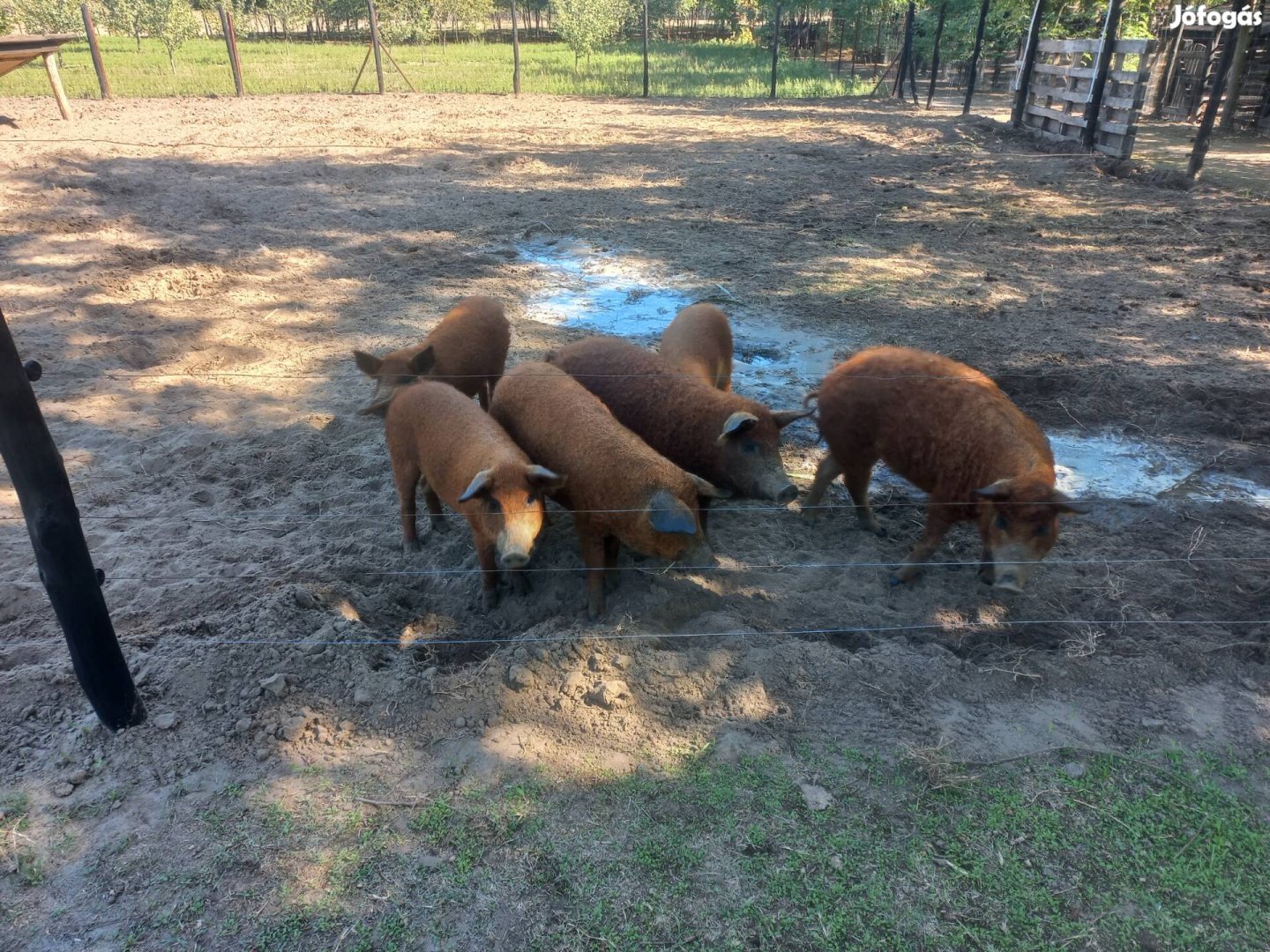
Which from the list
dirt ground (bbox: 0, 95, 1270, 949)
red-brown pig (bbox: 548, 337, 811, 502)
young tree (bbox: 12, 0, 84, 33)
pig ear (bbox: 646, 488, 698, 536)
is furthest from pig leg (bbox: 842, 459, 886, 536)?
young tree (bbox: 12, 0, 84, 33)

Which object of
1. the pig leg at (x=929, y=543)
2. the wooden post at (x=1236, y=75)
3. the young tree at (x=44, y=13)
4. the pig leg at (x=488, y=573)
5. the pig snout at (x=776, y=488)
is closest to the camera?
the pig leg at (x=488, y=573)

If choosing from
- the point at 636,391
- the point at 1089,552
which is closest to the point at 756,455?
the point at 636,391

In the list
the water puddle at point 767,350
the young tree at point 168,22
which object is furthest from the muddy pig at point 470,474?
the young tree at point 168,22

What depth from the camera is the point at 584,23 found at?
3969cm

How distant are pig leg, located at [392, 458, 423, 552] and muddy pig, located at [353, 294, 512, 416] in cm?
67

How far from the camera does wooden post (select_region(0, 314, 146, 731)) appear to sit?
2887 millimetres

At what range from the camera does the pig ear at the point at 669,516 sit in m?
4.14

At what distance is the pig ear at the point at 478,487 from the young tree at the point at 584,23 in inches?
1562

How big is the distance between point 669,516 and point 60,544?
9.04ft

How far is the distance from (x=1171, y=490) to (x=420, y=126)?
21395mm

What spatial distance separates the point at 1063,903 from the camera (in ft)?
9.10

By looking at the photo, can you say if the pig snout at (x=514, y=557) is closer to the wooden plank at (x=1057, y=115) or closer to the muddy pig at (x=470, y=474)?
the muddy pig at (x=470, y=474)

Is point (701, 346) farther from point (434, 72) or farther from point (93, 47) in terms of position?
point (434, 72)

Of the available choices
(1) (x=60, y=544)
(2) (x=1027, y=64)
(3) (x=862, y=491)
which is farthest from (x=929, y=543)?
(2) (x=1027, y=64)
